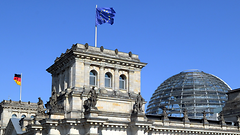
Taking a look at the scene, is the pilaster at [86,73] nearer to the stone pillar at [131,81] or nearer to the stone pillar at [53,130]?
the stone pillar at [131,81]

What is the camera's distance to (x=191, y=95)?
102m

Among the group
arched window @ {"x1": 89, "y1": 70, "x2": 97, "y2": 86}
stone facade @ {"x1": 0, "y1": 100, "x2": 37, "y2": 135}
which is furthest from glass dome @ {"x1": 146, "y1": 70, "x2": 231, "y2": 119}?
arched window @ {"x1": 89, "y1": 70, "x2": 97, "y2": 86}

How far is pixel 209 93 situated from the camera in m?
103

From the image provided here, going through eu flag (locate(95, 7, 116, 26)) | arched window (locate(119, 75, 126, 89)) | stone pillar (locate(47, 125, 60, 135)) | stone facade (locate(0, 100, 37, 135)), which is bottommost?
stone pillar (locate(47, 125, 60, 135))

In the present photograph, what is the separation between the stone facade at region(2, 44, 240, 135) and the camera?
48.1 metres

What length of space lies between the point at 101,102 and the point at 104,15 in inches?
549

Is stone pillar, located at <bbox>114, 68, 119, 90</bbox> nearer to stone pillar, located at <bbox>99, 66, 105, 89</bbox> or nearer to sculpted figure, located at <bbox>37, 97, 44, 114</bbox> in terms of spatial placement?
stone pillar, located at <bbox>99, 66, 105, 89</bbox>

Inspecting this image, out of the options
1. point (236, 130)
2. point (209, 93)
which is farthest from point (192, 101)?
point (236, 130)

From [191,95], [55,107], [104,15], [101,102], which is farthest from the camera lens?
[191,95]

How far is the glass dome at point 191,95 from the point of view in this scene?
9938cm

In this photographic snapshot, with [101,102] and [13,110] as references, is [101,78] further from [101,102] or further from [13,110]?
[13,110]

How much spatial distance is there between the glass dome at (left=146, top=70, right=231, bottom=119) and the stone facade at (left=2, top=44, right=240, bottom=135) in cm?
3954

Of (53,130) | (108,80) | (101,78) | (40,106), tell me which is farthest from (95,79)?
(40,106)

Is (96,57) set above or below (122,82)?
above
